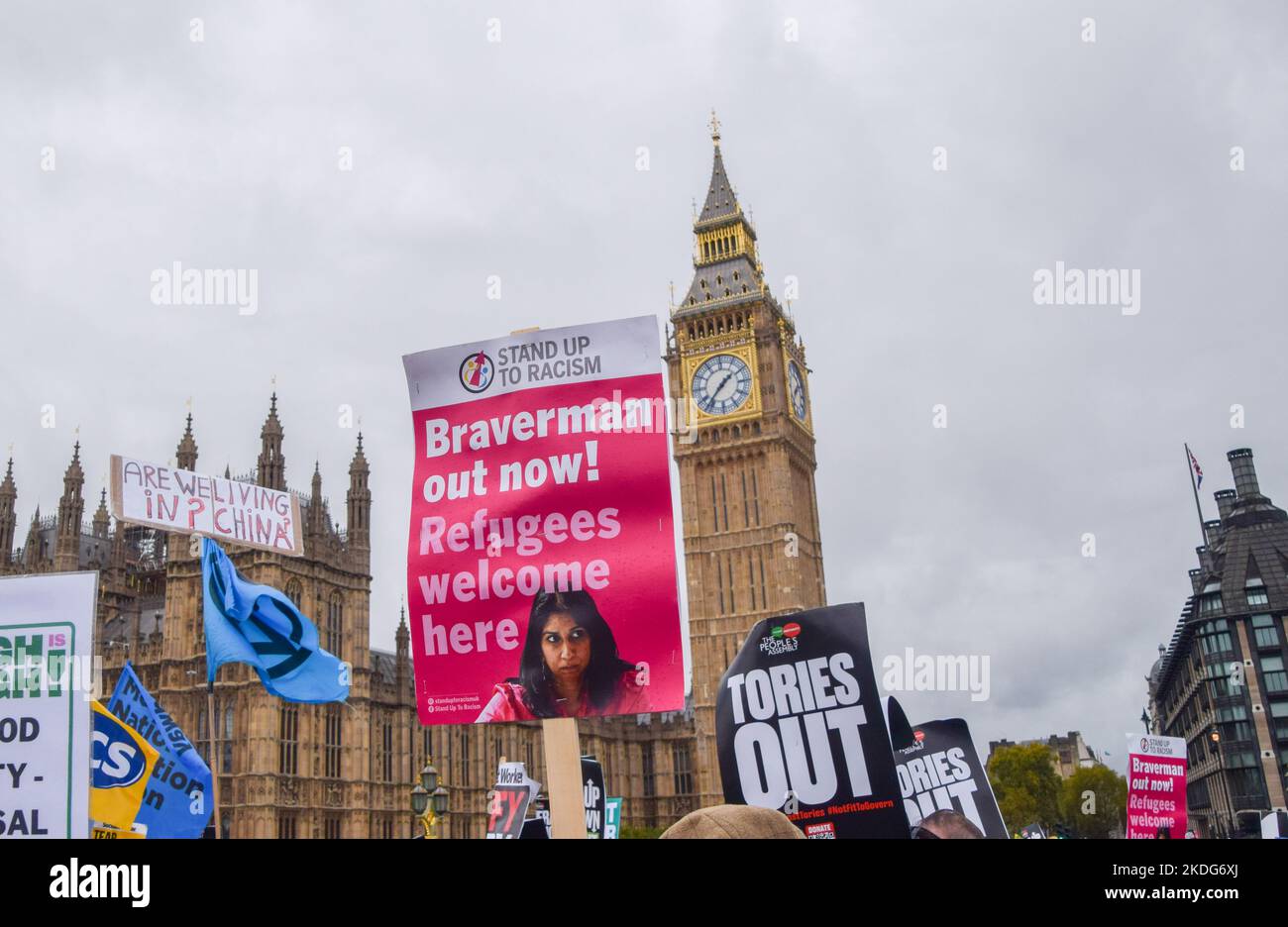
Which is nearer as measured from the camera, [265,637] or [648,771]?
[265,637]

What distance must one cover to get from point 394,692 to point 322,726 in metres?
6.14

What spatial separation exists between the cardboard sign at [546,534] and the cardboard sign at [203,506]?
695cm

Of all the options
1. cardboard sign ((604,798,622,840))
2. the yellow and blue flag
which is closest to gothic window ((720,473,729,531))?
cardboard sign ((604,798,622,840))

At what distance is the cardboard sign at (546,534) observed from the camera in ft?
19.5

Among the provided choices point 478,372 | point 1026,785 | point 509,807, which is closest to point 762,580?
point 1026,785

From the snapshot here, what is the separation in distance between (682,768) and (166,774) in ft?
226

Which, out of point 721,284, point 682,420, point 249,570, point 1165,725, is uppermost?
point 721,284

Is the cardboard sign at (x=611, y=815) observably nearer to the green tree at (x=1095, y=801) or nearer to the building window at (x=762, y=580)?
the building window at (x=762, y=580)

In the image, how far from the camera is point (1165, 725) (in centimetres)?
11812

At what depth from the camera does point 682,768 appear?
77375mm

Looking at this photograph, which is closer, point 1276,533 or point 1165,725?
point 1276,533

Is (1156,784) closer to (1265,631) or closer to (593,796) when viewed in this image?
(593,796)
